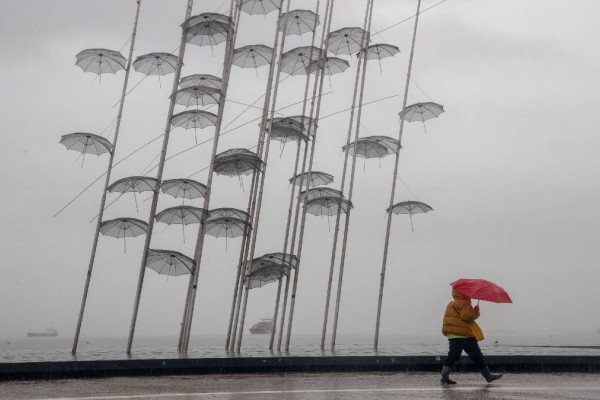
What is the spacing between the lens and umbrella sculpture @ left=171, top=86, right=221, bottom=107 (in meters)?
18.2

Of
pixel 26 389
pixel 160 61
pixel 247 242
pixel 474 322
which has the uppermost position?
pixel 160 61

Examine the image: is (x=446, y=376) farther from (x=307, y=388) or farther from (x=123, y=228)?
(x=123, y=228)

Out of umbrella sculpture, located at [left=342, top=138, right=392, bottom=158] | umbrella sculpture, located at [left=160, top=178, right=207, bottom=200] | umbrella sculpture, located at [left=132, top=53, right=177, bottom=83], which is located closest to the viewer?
umbrella sculpture, located at [left=160, top=178, right=207, bottom=200]

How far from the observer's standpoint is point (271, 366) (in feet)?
46.2

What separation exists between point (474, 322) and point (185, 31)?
10.2 metres

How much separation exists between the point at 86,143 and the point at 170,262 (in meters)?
3.88

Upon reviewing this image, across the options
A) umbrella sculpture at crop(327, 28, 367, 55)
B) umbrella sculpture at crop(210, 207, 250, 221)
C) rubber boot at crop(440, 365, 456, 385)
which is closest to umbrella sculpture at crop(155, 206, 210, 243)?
umbrella sculpture at crop(210, 207, 250, 221)

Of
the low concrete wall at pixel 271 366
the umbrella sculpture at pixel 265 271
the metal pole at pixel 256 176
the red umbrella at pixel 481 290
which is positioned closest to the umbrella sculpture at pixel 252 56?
the metal pole at pixel 256 176

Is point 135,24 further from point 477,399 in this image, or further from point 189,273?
point 477,399

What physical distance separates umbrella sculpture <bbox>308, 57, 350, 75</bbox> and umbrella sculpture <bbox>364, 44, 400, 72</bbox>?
919 millimetres

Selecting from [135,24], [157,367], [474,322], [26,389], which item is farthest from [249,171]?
[26,389]

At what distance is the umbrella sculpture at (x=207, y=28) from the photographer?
60.3 feet

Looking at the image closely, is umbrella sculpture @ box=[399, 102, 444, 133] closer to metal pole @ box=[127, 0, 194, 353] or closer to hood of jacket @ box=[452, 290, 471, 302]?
metal pole @ box=[127, 0, 194, 353]

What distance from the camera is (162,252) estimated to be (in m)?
18.0
